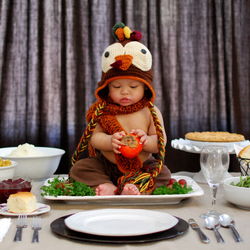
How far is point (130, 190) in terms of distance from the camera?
123 cm

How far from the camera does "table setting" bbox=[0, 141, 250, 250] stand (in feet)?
2.91

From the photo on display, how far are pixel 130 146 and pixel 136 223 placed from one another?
1.20 feet

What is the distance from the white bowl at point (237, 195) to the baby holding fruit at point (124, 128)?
0.21 metres

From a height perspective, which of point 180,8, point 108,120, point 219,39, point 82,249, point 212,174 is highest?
point 180,8

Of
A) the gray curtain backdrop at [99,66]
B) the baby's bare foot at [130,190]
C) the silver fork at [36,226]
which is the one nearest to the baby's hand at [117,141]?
the baby's bare foot at [130,190]

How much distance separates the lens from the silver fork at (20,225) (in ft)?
3.02

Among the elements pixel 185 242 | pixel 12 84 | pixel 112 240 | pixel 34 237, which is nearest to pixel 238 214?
pixel 185 242

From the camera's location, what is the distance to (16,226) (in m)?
1.00

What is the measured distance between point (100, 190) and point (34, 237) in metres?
0.37

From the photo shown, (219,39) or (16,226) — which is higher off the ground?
(219,39)

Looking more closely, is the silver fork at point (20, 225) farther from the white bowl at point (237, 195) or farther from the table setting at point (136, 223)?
the white bowl at point (237, 195)

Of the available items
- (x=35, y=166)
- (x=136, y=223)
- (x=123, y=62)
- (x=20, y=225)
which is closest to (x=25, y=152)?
(x=35, y=166)

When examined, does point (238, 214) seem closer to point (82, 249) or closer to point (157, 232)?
point (157, 232)

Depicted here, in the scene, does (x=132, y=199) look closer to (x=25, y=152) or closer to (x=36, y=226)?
(x=36, y=226)
